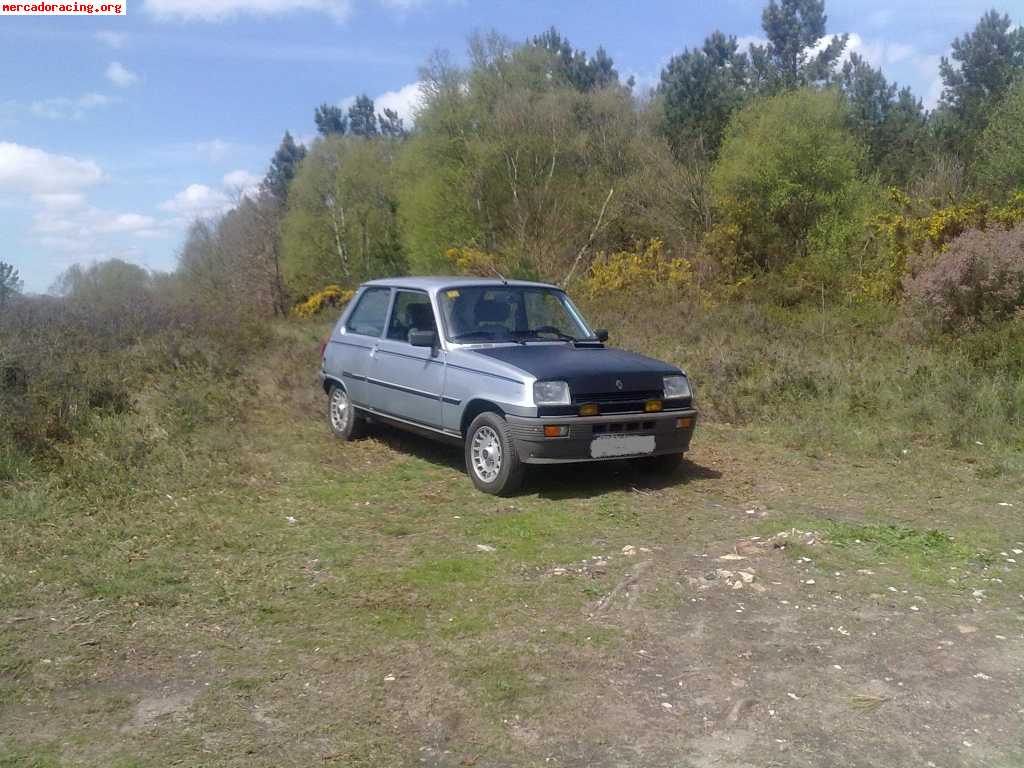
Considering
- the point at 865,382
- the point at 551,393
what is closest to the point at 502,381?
the point at 551,393

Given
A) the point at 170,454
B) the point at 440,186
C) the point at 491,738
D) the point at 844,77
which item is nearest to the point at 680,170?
the point at 440,186

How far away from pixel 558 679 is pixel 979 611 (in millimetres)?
2518

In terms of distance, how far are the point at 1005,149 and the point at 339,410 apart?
75.8 feet

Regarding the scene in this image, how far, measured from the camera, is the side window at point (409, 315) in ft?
29.2

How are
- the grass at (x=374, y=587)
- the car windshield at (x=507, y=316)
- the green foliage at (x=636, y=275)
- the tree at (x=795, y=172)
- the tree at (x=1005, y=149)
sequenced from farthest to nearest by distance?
the tree at (x=795, y=172) < the tree at (x=1005, y=149) < the green foliage at (x=636, y=275) < the car windshield at (x=507, y=316) < the grass at (x=374, y=587)

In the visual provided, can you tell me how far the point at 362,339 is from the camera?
9750 mm

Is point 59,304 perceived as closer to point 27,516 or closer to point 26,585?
point 27,516

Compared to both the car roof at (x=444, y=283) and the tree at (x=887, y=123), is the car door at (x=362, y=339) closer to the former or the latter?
the car roof at (x=444, y=283)

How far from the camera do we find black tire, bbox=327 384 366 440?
32.5ft

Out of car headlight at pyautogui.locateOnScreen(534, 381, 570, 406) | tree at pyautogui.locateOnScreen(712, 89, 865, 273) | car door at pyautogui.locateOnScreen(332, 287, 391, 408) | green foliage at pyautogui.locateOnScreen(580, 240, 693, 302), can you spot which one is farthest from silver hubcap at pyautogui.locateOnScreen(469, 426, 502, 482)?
tree at pyautogui.locateOnScreen(712, 89, 865, 273)

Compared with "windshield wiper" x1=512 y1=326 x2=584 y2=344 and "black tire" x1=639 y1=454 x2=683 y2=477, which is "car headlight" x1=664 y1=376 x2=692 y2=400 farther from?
"windshield wiper" x1=512 y1=326 x2=584 y2=344

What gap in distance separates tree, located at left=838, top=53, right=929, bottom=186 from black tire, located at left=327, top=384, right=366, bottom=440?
80.9 ft

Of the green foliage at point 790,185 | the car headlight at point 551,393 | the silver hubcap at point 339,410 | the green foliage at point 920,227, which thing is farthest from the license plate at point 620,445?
the green foliage at point 790,185

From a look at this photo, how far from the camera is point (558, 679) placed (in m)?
4.36
